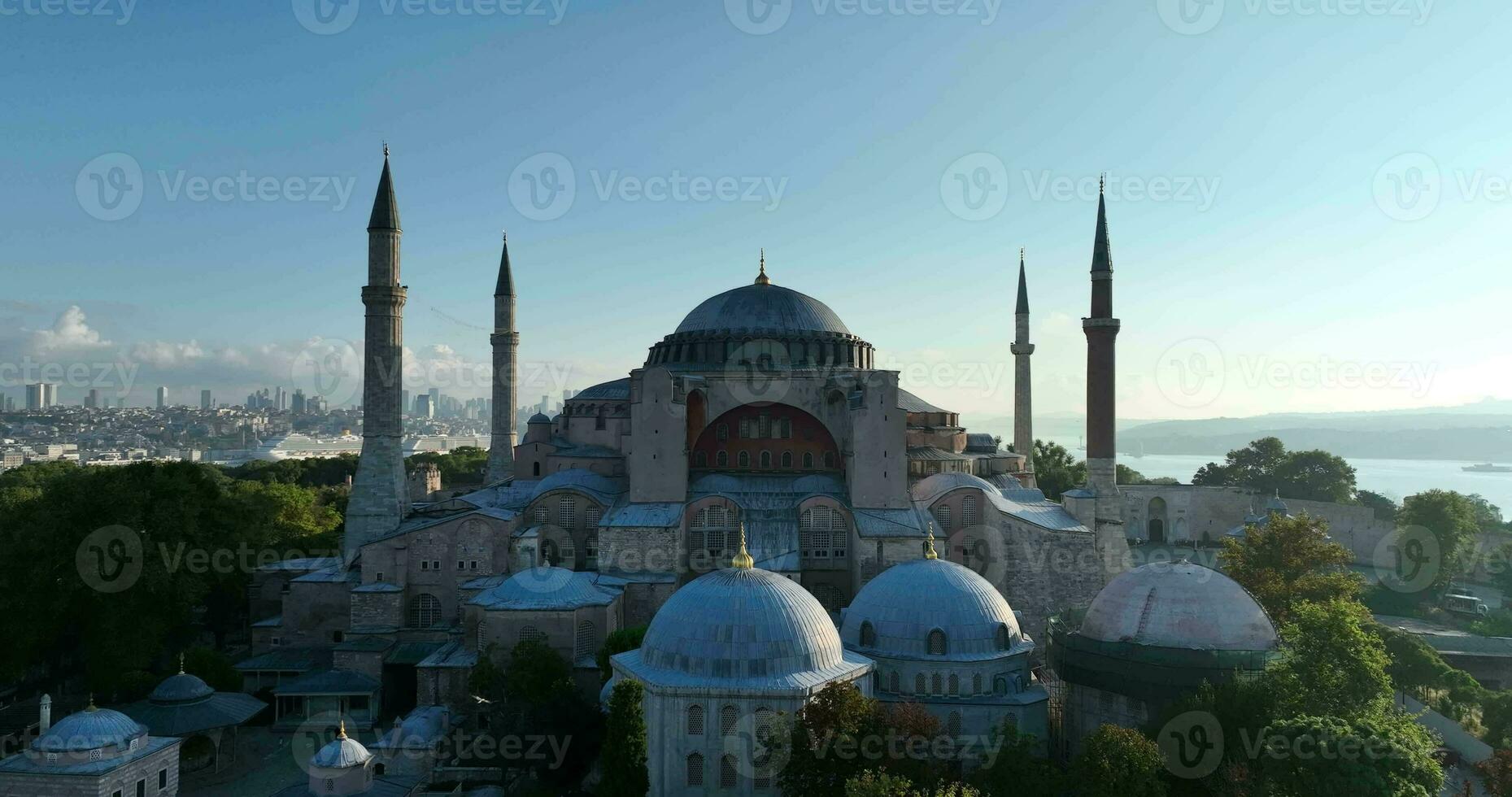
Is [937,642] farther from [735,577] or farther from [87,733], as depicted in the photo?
[87,733]

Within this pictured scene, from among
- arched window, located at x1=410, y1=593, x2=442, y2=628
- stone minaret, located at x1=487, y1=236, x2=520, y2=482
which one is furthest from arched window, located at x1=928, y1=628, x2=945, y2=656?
stone minaret, located at x1=487, y1=236, x2=520, y2=482

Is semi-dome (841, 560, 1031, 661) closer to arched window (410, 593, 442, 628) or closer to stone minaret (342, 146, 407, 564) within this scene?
arched window (410, 593, 442, 628)

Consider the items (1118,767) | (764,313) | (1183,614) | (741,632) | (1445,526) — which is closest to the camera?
(1118,767)

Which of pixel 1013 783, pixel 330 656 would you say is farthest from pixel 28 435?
pixel 1013 783

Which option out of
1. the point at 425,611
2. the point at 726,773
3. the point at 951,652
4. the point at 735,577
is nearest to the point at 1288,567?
the point at 951,652

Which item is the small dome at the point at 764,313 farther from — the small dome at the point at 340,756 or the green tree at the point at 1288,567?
the small dome at the point at 340,756

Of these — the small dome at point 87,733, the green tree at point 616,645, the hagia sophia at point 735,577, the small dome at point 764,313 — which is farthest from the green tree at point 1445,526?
the small dome at point 87,733

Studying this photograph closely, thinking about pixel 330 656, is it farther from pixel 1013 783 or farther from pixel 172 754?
pixel 1013 783
